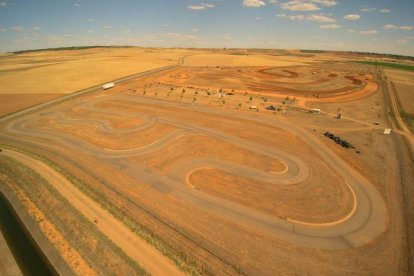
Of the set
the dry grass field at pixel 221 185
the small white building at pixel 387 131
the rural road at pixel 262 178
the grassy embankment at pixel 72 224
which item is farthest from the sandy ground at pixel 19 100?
the small white building at pixel 387 131

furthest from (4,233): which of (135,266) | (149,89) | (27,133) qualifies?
(149,89)

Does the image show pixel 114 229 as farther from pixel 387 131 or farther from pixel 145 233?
pixel 387 131

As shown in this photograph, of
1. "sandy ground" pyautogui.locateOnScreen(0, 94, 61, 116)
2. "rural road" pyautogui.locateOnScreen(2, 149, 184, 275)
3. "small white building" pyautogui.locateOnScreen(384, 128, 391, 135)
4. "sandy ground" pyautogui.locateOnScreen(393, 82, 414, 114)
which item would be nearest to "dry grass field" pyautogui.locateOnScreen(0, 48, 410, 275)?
"rural road" pyautogui.locateOnScreen(2, 149, 184, 275)

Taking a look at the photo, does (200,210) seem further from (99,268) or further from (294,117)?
(294,117)

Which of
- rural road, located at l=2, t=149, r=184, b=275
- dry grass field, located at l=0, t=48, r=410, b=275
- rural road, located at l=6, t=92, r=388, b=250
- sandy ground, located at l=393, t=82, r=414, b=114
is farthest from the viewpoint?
sandy ground, located at l=393, t=82, r=414, b=114

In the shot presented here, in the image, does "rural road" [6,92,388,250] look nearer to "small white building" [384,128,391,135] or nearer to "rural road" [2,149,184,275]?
"rural road" [2,149,184,275]

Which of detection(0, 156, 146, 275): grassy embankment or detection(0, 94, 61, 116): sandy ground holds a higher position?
detection(0, 94, 61, 116): sandy ground
